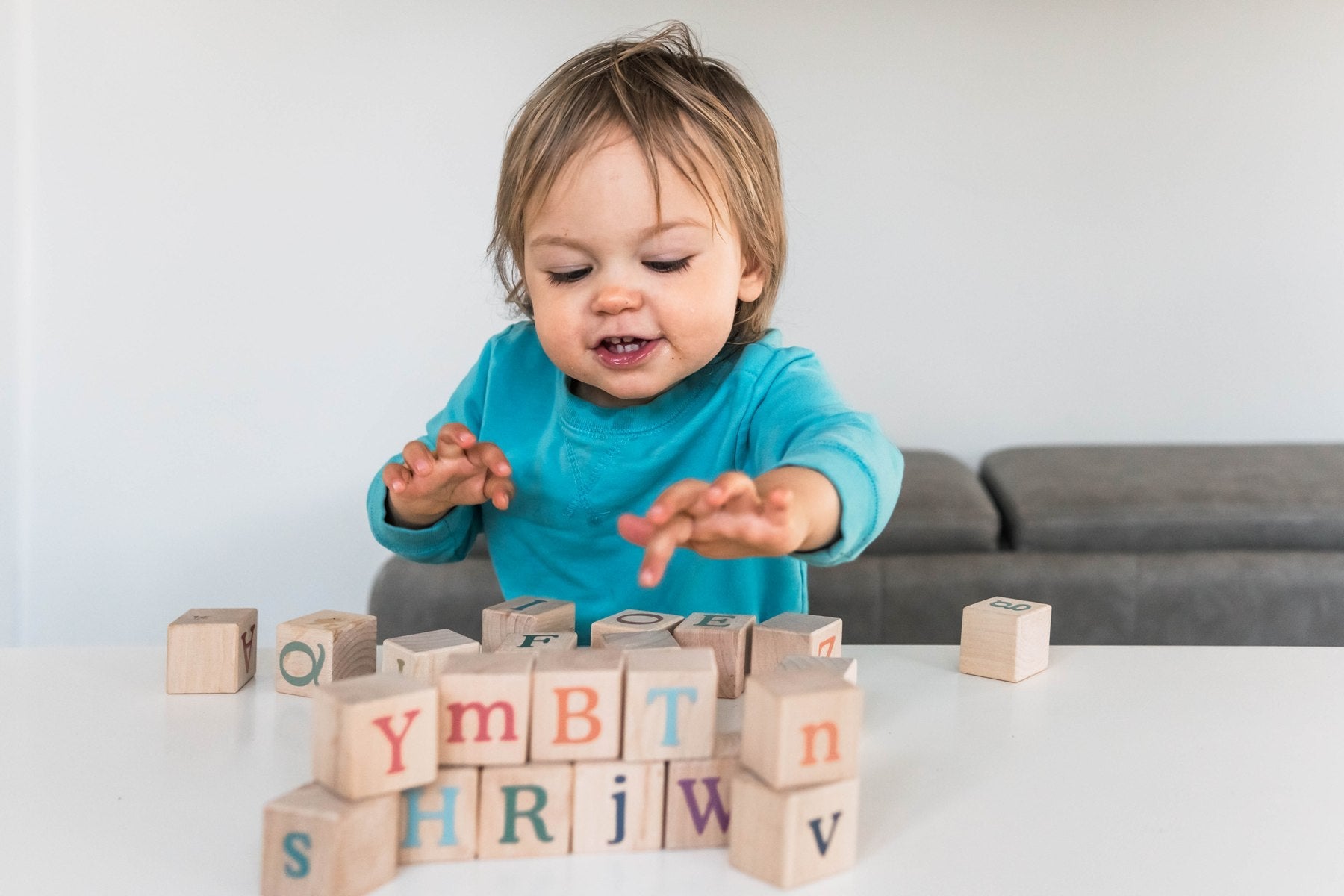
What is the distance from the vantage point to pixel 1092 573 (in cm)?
193

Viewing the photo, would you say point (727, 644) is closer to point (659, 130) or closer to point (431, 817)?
point (431, 817)

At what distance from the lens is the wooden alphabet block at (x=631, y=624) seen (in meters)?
0.78

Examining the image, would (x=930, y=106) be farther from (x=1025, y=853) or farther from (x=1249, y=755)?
(x=1025, y=853)

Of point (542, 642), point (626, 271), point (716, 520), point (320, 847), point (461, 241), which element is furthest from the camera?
point (461, 241)

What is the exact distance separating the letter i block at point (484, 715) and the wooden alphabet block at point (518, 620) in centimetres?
22

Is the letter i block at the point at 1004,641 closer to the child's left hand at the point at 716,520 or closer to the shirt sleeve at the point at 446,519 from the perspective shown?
the child's left hand at the point at 716,520

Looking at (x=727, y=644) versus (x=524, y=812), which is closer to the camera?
(x=524, y=812)

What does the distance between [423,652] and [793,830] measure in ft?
0.93

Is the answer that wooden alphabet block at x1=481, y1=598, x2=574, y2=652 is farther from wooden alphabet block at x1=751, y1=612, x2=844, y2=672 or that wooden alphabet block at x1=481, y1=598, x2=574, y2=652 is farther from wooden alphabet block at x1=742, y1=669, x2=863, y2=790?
wooden alphabet block at x1=742, y1=669, x2=863, y2=790

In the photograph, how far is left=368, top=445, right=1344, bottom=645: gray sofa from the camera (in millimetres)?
1914

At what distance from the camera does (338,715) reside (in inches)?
20.8

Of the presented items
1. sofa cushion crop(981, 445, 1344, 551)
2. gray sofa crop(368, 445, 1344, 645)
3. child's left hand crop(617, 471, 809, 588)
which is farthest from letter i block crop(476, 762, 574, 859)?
sofa cushion crop(981, 445, 1344, 551)

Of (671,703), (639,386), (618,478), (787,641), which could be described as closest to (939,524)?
(618,478)

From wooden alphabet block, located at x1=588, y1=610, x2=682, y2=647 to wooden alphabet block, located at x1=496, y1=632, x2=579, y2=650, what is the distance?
0.03 metres
